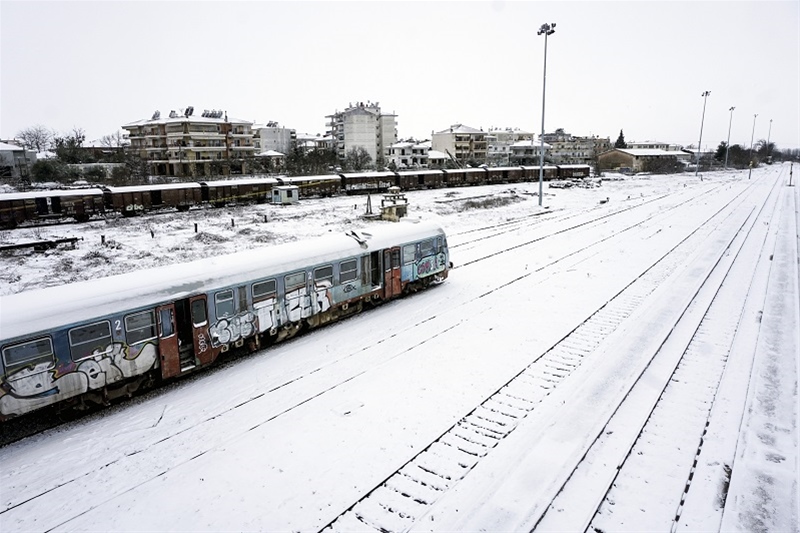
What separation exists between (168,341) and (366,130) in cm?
10532

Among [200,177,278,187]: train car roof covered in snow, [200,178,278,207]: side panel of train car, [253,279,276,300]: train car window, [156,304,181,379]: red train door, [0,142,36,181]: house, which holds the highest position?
[0,142,36,181]: house

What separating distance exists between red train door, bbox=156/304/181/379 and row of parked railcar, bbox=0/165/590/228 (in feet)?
110

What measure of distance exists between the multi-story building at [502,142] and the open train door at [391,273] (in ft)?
374

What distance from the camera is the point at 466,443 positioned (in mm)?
9570

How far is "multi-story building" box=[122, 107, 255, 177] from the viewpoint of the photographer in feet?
269

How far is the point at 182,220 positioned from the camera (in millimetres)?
40031

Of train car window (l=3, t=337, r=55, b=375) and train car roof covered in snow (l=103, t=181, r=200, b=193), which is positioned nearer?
train car window (l=3, t=337, r=55, b=375)

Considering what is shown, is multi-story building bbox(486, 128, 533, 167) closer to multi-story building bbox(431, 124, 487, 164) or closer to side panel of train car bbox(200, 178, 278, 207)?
A: multi-story building bbox(431, 124, 487, 164)

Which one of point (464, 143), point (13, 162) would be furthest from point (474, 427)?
point (464, 143)

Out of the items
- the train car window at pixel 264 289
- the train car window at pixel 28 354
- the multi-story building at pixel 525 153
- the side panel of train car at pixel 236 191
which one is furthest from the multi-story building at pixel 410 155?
the train car window at pixel 28 354

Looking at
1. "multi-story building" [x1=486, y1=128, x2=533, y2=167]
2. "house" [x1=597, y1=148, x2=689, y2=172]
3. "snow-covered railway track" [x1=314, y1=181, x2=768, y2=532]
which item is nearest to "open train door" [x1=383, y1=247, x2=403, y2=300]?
"snow-covered railway track" [x1=314, y1=181, x2=768, y2=532]

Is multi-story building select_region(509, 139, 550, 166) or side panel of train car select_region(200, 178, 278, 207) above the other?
multi-story building select_region(509, 139, 550, 166)

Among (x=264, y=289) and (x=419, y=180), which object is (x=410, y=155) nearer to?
(x=419, y=180)

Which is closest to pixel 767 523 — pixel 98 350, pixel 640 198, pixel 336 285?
pixel 336 285
